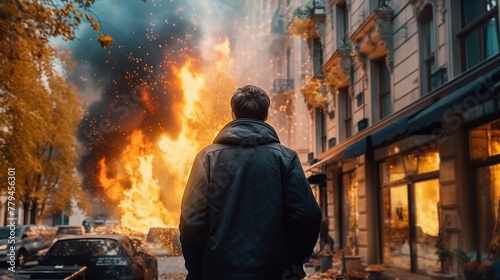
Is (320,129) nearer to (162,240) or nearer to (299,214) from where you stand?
(162,240)

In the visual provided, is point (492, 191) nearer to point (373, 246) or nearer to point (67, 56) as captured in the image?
point (373, 246)

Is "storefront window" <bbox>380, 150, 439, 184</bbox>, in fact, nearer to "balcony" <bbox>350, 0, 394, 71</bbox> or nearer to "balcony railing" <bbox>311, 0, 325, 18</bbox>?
"balcony" <bbox>350, 0, 394, 71</bbox>

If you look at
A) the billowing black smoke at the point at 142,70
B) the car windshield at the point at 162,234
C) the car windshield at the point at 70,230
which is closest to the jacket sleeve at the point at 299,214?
the billowing black smoke at the point at 142,70

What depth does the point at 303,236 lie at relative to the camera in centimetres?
263

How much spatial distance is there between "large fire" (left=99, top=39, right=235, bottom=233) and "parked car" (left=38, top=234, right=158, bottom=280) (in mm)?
14417

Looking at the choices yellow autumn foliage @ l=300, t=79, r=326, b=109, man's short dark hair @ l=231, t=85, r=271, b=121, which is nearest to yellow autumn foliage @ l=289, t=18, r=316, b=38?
yellow autumn foliage @ l=300, t=79, r=326, b=109

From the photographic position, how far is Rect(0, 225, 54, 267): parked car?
856 inches

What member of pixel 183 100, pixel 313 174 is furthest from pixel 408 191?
pixel 183 100

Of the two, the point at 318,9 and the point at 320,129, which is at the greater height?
the point at 318,9

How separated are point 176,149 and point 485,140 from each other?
18.7 metres

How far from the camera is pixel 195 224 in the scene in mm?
2619

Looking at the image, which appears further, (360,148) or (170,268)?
(170,268)

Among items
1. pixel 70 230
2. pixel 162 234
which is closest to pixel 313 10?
pixel 162 234

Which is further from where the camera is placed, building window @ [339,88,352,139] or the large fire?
the large fire
